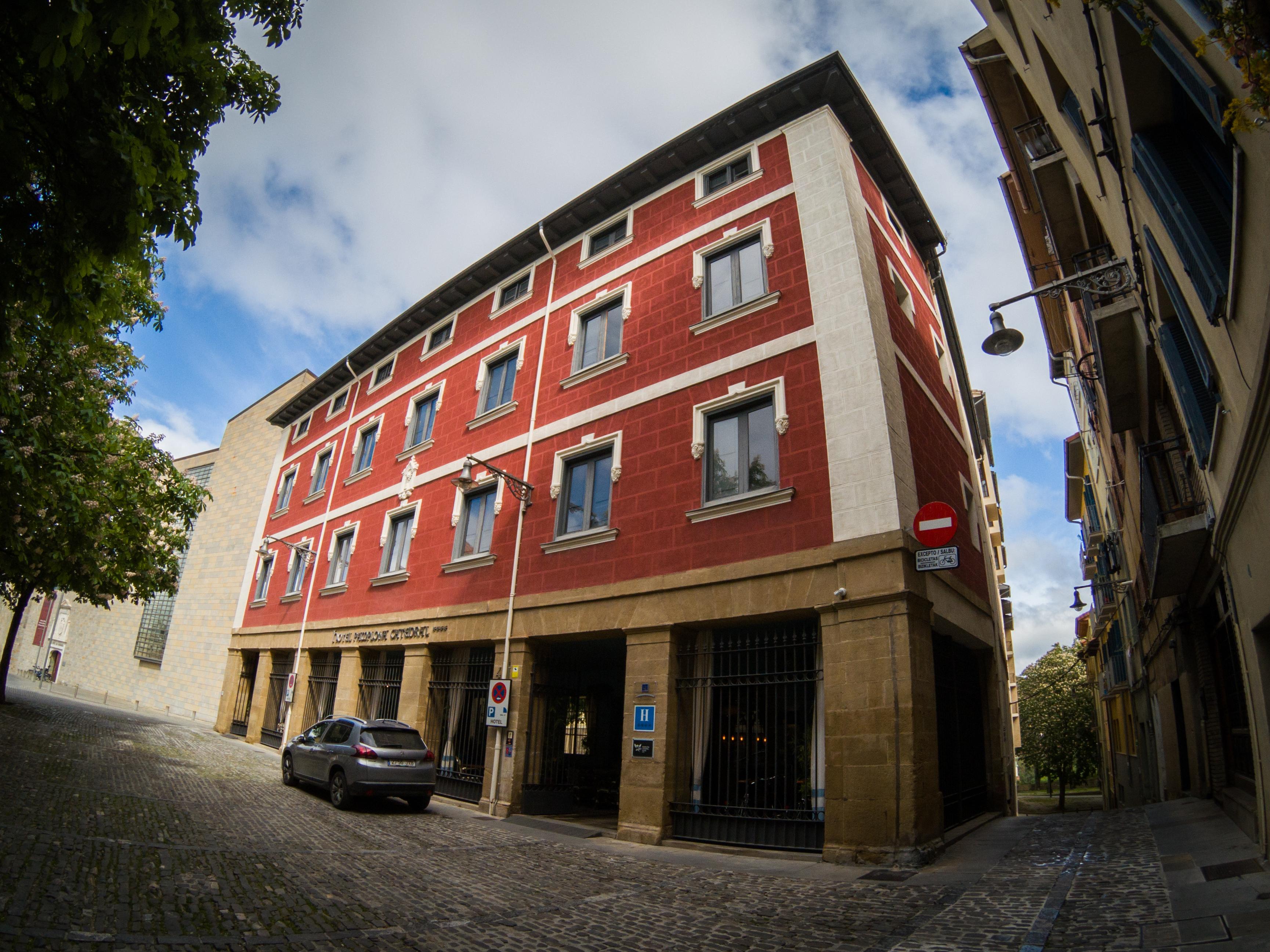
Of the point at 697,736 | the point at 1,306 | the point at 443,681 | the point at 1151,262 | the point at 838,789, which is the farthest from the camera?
the point at 443,681

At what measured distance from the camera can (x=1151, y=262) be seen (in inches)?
280

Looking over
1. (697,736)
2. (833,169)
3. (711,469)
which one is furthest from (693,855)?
(833,169)

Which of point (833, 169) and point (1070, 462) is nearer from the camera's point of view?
point (833, 169)

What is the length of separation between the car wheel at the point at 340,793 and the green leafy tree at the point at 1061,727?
35.4 meters

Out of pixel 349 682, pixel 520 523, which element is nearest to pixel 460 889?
pixel 520 523

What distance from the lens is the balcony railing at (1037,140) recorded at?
11805mm

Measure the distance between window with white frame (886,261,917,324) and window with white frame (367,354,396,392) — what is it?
16024 millimetres

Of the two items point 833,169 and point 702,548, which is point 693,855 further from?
point 833,169

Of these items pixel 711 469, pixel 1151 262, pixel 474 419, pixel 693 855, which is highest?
pixel 474 419

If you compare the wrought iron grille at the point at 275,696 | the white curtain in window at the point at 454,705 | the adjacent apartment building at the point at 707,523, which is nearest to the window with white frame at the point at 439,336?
the adjacent apartment building at the point at 707,523

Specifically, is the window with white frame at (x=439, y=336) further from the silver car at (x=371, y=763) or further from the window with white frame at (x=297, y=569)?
the silver car at (x=371, y=763)

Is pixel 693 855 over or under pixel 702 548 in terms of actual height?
under

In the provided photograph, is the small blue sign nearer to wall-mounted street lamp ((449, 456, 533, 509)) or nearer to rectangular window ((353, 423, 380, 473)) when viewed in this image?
wall-mounted street lamp ((449, 456, 533, 509))

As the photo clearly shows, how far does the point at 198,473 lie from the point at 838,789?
1680 inches
